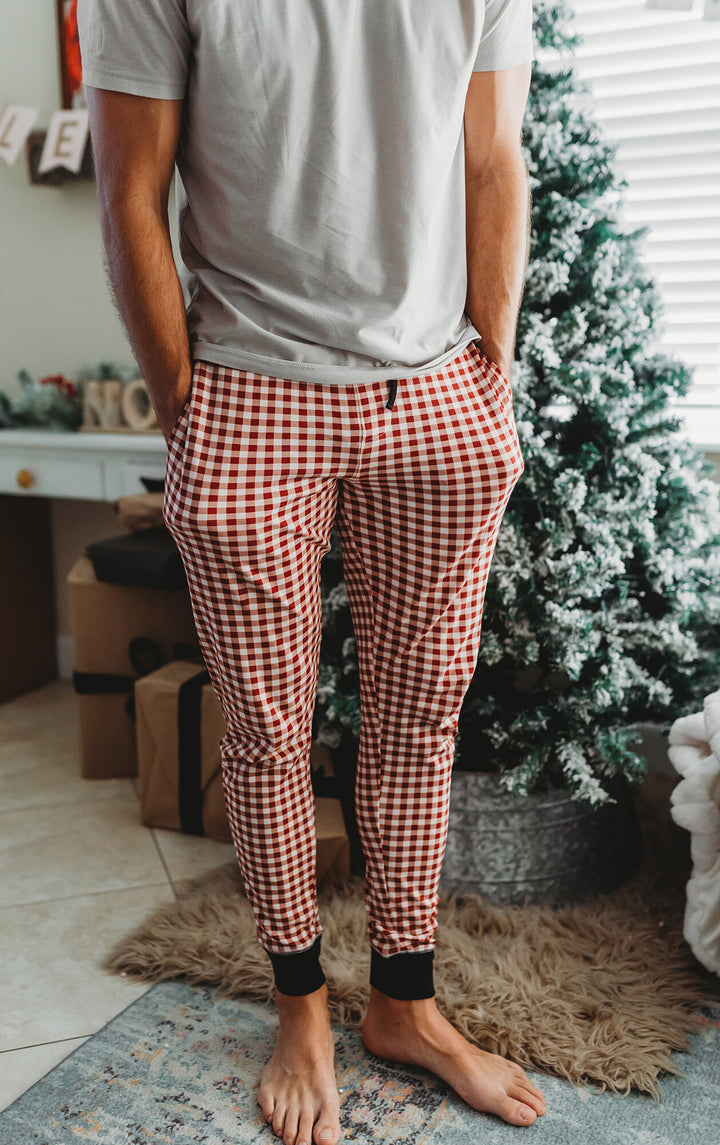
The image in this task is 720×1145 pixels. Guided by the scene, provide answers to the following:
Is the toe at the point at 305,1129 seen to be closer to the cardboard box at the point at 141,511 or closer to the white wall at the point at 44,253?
the cardboard box at the point at 141,511

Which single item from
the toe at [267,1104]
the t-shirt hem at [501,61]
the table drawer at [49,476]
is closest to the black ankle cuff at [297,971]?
the toe at [267,1104]

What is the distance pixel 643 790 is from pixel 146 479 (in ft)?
4.21

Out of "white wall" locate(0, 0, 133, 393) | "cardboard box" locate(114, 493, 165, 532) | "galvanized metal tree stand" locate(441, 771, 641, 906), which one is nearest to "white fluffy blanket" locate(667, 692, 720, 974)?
"galvanized metal tree stand" locate(441, 771, 641, 906)

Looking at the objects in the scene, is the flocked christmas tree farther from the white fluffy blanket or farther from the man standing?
the man standing

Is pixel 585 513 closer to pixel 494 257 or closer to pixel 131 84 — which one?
pixel 494 257

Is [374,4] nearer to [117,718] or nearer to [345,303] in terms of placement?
[345,303]

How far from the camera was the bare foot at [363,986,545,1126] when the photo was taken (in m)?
1.16

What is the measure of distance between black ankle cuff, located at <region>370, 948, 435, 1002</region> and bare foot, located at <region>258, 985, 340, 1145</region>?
0.28ft

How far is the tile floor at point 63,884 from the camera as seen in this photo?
134cm

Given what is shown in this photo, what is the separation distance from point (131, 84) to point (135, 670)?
53.8 inches

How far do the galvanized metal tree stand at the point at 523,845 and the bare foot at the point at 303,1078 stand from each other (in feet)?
1.41

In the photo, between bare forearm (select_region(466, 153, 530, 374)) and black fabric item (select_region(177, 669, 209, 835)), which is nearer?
bare forearm (select_region(466, 153, 530, 374))

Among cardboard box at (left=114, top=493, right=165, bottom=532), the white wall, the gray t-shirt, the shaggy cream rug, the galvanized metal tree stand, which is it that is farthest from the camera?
the white wall

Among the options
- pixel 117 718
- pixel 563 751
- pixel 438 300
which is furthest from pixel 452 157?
pixel 117 718
